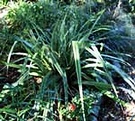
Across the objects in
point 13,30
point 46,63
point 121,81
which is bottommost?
point 121,81

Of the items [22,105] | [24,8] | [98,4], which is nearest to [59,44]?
[22,105]

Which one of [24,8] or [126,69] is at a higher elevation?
[24,8]

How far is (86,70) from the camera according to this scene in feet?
10.8

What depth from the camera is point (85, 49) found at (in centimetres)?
337

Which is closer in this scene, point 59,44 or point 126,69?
point 59,44

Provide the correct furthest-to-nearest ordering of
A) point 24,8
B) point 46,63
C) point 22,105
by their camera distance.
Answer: point 24,8 < point 46,63 < point 22,105

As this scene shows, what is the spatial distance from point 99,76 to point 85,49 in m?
0.29

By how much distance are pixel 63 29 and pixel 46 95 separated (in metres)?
0.69

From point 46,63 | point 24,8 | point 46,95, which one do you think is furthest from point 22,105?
point 24,8

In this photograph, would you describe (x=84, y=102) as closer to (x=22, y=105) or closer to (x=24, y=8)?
(x=22, y=105)

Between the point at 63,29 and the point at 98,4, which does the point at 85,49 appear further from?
the point at 98,4

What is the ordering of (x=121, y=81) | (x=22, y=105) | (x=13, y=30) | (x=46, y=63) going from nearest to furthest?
1. (x=22, y=105)
2. (x=46, y=63)
3. (x=121, y=81)
4. (x=13, y=30)

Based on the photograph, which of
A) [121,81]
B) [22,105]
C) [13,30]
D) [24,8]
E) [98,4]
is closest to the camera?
[22,105]

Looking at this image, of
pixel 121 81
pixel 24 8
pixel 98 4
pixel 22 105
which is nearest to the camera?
pixel 22 105
